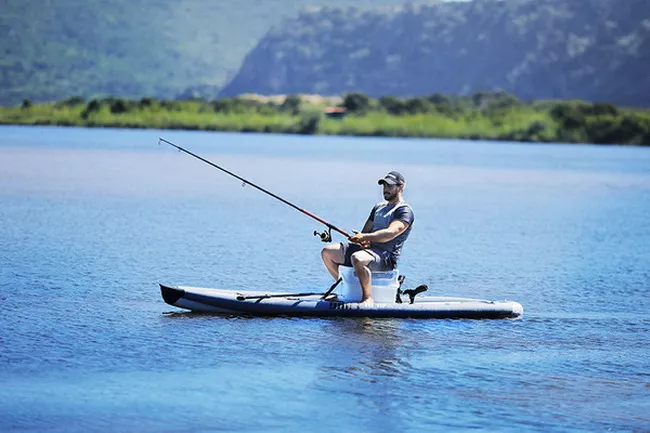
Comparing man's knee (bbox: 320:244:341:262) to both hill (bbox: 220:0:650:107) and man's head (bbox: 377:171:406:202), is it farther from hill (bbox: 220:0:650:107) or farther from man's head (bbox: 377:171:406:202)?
hill (bbox: 220:0:650:107)

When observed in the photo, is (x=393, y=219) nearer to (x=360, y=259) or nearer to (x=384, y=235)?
(x=384, y=235)

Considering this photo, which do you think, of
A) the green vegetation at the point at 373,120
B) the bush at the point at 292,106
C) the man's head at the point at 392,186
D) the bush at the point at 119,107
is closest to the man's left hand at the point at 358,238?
the man's head at the point at 392,186

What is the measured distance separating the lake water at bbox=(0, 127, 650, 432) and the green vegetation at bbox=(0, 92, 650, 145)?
6139 cm

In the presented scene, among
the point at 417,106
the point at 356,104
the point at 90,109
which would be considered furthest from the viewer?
the point at 356,104

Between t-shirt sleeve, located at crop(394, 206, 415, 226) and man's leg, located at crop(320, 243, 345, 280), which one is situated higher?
t-shirt sleeve, located at crop(394, 206, 415, 226)

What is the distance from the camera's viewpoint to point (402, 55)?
626 ft

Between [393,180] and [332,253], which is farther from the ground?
[393,180]

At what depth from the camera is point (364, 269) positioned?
546 inches

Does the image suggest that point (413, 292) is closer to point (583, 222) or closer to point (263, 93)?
point (583, 222)

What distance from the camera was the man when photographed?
13.9 metres

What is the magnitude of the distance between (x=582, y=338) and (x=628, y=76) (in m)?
164

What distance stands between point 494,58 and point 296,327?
570ft

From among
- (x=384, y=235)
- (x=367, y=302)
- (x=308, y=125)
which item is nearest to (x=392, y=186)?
(x=384, y=235)

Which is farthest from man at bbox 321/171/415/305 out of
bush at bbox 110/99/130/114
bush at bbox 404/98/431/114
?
bush at bbox 404/98/431/114
